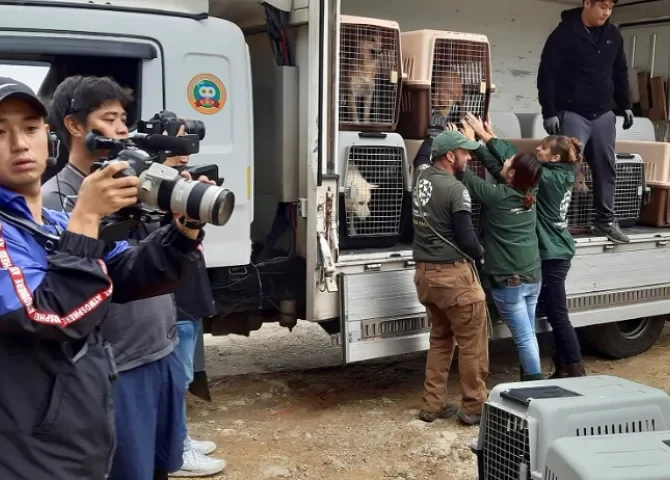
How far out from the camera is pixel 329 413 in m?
4.72

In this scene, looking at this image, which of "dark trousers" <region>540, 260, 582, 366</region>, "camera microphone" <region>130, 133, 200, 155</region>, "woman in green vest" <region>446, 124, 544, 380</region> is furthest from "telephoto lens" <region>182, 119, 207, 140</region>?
"dark trousers" <region>540, 260, 582, 366</region>

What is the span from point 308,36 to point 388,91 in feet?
2.33

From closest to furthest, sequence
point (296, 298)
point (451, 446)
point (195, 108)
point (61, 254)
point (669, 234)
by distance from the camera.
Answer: point (61, 254) < point (195, 108) < point (451, 446) < point (296, 298) < point (669, 234)

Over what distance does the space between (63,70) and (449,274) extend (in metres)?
2.31

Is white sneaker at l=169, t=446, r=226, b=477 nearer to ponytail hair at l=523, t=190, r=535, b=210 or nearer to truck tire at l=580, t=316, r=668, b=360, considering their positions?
ponytail hair at l=523, t=190, r=535, b=210

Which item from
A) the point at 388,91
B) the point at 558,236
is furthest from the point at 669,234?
the point at 388,91

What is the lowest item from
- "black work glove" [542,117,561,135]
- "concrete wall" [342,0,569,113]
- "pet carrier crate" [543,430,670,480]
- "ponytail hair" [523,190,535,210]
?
"pet carrier crate" [543,430,670,480]

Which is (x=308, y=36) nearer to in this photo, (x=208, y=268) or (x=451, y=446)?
(x=208, y=268)

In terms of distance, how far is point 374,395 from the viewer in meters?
5.09

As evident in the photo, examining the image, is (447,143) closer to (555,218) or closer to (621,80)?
(555,218)

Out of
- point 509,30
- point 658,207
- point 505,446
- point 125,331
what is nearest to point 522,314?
point 658,207

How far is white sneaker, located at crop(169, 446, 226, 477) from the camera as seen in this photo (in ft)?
12.5

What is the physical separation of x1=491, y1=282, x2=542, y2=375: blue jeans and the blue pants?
2597mm

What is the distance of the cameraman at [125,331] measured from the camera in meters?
2.38
